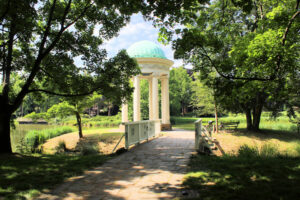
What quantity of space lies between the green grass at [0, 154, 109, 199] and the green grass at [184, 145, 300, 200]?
331 cm

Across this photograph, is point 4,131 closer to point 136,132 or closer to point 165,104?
point 136,132

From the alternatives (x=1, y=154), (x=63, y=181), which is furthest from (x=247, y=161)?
(x=1, y=154)

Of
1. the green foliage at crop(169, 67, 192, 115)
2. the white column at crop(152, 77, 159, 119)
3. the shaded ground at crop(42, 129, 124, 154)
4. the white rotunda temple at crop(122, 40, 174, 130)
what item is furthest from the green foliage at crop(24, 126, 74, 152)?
the green foliage at crop(169, 67, 192, 115)

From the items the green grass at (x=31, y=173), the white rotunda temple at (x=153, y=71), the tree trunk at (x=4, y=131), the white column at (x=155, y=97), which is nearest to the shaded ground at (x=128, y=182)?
the green grass at (x=31, y=173)

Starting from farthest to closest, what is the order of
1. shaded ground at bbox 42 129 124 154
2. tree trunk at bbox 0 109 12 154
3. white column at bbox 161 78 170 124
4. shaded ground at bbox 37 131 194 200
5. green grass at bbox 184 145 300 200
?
white column at bbox 161 78 170 124 → shaded ground at bbox 42 129 124 154 → tree trunk at bbox 0 109 12 154 → shaded ground at bbox 37 131 194 200 → green grass at bbox 184 145 300 200

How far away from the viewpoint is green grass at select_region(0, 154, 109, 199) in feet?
15.8

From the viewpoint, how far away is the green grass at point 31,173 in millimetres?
4816

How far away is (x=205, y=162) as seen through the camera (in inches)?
285

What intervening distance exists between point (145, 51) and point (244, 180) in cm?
1964

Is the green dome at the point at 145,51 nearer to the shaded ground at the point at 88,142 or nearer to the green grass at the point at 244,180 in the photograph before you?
the shaded ground at the point at 88,142

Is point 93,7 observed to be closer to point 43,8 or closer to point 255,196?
point 43,8

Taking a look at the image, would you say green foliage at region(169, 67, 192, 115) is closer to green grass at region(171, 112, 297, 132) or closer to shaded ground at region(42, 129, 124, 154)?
green grass at region(171, 112, 297, 132)

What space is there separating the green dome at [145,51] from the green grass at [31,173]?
16.7 meters

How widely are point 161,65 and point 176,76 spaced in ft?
97.8
